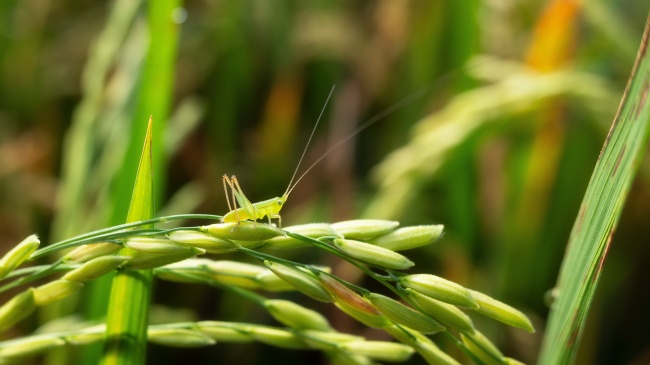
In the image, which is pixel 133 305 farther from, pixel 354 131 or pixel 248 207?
pixel 354 131

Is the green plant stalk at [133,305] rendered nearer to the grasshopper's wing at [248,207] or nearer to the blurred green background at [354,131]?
the grasshopper's wing at [248,207]

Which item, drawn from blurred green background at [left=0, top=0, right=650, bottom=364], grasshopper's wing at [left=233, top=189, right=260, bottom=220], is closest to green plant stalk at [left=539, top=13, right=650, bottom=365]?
grasshopper's wing at [left=233, top=189, right=260, bottom=220]

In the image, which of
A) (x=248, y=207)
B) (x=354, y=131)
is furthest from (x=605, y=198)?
(x=354, y=131)

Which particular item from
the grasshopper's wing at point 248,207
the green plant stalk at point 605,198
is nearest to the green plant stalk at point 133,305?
the grasshopper's wing at point 248,207

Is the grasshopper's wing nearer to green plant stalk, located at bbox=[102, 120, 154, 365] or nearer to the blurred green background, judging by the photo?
green plant stalk, located at bbox=[102, 120, 154, 365]

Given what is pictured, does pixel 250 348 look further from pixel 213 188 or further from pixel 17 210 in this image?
pixel 17 210
